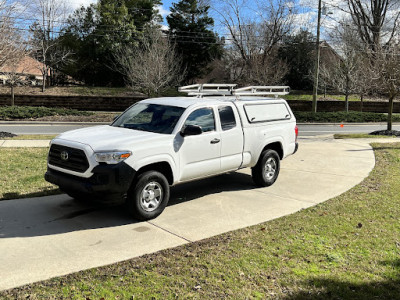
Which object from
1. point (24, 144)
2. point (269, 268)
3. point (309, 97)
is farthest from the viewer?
point (309, 97)

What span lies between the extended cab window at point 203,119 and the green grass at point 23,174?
9.25ft

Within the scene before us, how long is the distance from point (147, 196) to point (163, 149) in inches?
28.5

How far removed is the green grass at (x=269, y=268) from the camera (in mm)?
3562

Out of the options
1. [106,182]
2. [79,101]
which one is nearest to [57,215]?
[106,182]

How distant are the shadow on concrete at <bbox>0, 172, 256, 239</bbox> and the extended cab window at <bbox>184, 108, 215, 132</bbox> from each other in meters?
1.32

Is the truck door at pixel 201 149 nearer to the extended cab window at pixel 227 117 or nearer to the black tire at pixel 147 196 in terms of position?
the extended cab window at pixel 227 117

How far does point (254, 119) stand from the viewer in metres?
7.29

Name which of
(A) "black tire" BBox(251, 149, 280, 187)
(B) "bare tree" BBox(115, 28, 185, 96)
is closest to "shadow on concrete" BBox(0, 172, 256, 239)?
(A) "black tire" BBox(251, 149, 280, 187)

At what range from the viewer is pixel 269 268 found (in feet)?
13.3

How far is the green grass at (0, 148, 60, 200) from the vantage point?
6.70 metres

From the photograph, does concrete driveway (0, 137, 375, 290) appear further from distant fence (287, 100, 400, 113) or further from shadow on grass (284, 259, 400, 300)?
distant fence (287, 100, 400, 113)

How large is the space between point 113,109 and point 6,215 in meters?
27.6

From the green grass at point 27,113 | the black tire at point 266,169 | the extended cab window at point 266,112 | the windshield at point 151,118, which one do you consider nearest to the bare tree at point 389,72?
the extended cab window at point 266,112

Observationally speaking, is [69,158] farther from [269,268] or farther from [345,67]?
[345,67]
